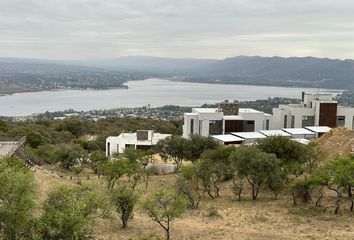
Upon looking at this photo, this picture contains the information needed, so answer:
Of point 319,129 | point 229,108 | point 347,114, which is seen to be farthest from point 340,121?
point 229,108

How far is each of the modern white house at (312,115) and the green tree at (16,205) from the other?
46038 millimetres

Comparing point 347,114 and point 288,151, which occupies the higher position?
point 288,151

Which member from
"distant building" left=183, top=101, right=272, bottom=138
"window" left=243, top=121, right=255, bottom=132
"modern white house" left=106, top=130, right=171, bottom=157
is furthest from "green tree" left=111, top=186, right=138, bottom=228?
"window" left=243, top=121, right=255, bottom=132

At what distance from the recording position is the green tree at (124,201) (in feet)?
63.6

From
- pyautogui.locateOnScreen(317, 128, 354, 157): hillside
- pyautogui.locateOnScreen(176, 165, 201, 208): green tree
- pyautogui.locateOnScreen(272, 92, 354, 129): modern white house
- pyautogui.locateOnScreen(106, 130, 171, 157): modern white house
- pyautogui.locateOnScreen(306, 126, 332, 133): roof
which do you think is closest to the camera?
pyautogui.locateOnScreen(176, 165, 201, 208): green tree

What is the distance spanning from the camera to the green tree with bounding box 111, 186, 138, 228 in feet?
63.6

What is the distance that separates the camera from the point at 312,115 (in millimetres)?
57594

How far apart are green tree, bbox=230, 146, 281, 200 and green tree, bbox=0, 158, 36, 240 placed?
47.9 ft

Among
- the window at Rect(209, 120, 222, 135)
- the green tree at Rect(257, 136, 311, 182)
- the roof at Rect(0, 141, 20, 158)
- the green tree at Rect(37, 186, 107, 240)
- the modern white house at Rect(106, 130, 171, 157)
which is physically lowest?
the modern white house at Rect(106, 130, 171, 157)

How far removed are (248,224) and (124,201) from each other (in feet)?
18.8

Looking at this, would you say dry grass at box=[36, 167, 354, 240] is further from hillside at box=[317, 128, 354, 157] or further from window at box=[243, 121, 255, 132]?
window at box=[243, 121, 255, 132]

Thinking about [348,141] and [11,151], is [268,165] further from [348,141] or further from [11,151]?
[11,151]

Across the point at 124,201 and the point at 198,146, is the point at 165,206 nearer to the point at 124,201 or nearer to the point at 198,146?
the point at 124,201

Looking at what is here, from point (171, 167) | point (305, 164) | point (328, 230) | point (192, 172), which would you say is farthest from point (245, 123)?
point (328, 230)
